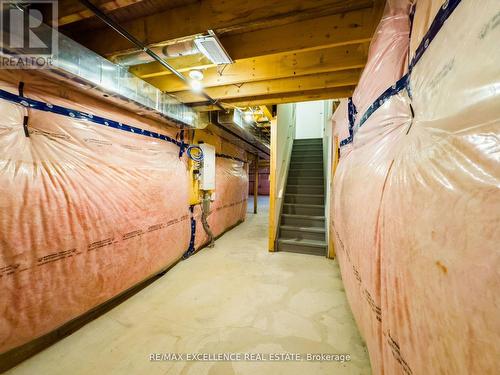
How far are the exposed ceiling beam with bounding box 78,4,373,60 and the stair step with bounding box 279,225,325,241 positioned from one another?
2.86m

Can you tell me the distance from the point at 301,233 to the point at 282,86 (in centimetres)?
249

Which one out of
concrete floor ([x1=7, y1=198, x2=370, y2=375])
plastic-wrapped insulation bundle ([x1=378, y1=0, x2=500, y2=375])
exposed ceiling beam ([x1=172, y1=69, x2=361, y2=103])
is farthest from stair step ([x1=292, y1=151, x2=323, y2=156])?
plastic-wrapped insulation bundle ([x1=378, y1=0, x2=500, y2=375])

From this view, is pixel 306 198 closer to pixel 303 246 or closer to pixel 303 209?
pixel 303 209

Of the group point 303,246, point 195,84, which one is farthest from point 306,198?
point 195,84

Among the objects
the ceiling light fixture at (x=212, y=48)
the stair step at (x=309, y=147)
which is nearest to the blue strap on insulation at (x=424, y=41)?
the ceiling light fixture at (x=212, y=48)

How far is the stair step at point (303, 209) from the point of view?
4.01 m

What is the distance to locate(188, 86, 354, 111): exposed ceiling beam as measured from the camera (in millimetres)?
2572

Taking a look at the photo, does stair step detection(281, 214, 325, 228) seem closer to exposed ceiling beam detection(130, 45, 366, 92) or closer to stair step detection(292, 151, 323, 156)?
stair step detection(292, 151, 323, 156)

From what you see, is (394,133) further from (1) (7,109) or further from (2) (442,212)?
(1) (7,109)

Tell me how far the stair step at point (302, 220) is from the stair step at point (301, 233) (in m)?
0.10

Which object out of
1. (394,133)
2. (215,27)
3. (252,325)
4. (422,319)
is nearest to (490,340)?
(422,319)

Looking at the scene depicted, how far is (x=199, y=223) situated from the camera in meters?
3.54

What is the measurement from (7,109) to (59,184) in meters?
0.53

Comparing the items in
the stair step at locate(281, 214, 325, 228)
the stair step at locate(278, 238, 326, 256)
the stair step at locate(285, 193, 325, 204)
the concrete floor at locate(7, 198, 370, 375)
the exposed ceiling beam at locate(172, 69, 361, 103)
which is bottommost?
the concrete floor at locate(7, 198, 370, 375)
